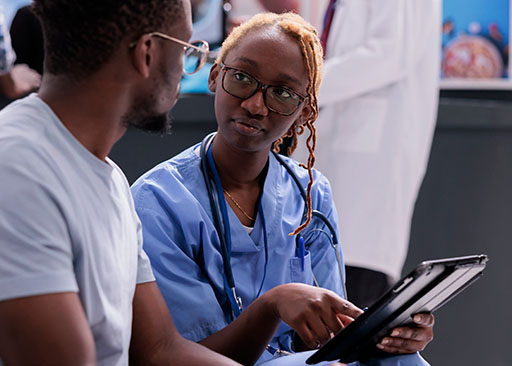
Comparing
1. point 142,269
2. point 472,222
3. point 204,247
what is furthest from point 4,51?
point 472,222

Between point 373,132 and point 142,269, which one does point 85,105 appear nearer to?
point 142,269

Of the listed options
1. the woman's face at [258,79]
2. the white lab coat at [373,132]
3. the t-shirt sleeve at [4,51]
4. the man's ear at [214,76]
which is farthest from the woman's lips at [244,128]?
the t-shirt sleeve at [4,51]

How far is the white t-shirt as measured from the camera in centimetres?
75

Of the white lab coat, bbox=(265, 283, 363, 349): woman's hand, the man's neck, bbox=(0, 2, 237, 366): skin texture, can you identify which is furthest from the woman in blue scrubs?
the white lab coat

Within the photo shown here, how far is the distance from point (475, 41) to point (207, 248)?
6.92 ft

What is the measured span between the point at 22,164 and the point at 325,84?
58.5 inches

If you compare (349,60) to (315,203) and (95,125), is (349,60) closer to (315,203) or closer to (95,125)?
(315,203)

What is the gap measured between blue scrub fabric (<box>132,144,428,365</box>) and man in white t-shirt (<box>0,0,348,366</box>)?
0.62 feet

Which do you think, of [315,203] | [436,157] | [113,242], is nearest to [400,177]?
[436,157]

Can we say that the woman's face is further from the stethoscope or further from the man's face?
the man's face

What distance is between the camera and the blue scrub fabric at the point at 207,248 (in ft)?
4.02

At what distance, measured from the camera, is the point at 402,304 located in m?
1.02

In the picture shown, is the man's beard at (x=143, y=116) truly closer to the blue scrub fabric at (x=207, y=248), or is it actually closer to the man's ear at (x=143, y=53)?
the man's ear at (x=143, y=53)

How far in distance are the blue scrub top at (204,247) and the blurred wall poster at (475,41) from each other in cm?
183
